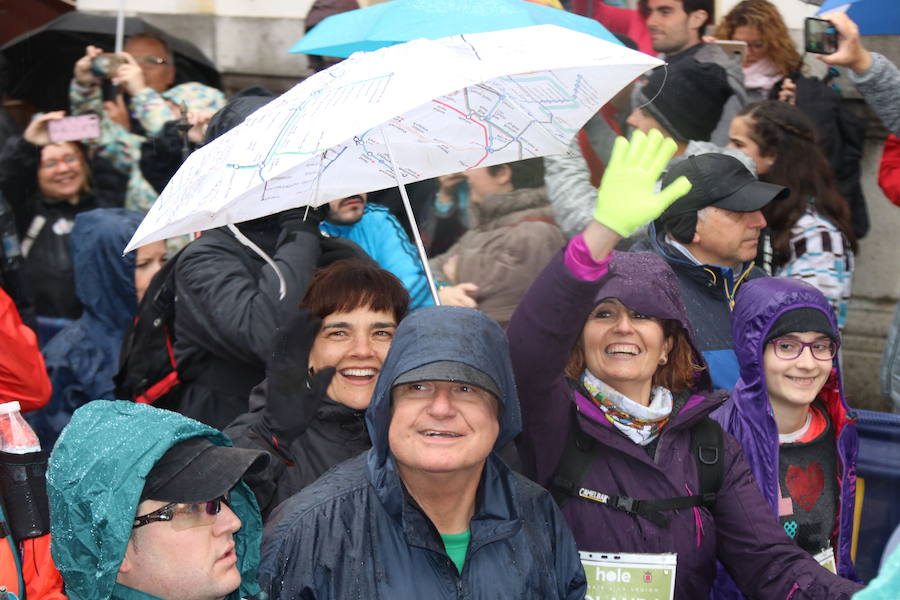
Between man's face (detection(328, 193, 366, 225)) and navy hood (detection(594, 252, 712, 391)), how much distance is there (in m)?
1.33

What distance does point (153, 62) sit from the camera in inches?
274

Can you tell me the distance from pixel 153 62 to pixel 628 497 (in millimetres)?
4700

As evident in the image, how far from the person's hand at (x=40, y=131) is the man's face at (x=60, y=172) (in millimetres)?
40

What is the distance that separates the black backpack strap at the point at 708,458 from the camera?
10.9 feet

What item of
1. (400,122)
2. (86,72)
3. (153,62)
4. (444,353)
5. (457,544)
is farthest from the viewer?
(153,62)

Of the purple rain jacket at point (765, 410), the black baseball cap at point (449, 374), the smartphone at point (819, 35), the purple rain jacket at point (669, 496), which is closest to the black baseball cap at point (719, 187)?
the purple rain jacket at point (765, 410)

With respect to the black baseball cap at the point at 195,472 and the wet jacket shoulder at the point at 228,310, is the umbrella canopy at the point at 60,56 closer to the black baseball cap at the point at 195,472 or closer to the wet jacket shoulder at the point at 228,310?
the wet jacket shoulder at the point at 228,310

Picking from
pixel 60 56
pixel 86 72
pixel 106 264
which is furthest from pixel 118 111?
pixel 106 264

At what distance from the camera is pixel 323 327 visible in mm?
3574

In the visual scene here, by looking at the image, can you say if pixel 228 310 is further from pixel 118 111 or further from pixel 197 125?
pixel 118 111

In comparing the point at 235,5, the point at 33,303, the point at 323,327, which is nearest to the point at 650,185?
the point at 323,327

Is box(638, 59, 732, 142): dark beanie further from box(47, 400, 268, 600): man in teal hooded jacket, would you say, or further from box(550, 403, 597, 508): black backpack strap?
box(47, 400, 268, 600): man in teal hooded jacket

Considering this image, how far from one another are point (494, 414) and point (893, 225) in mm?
4993

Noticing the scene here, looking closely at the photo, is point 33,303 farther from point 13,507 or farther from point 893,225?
point 893,225
